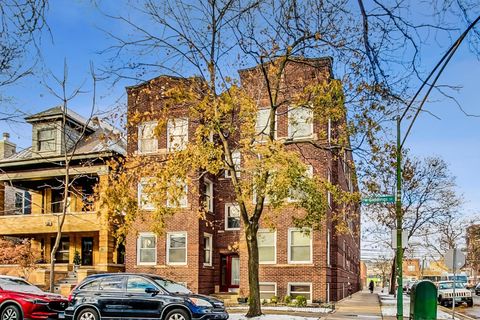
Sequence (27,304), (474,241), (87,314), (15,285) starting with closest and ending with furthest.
A: (87,314) < (27,304) < (15,285) < (474,241)

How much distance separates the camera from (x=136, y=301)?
16.1 meters

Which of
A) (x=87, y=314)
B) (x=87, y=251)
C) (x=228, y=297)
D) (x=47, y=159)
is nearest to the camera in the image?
(x=87, y=314)

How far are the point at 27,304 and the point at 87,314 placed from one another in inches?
74.0

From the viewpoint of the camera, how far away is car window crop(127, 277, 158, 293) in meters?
16.2

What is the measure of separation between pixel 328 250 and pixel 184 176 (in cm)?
1260

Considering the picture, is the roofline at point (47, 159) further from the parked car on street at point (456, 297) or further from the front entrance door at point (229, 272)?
the parked car on street at point (456, 297)

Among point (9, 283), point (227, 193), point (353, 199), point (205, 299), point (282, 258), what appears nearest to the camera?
point (205, 299)

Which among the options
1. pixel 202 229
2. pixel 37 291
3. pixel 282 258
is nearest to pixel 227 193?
pixel 202 229

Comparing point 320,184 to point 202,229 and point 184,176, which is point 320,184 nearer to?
point 184,176

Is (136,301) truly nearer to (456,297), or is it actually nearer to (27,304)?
(27,304)

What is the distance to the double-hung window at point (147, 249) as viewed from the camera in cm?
3016

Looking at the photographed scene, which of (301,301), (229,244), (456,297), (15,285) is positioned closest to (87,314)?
(15,285)

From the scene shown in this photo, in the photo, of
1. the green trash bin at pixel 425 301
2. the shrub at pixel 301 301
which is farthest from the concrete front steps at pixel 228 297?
the green trash bin at pixel 425 301

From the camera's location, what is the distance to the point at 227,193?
31.0 meters
